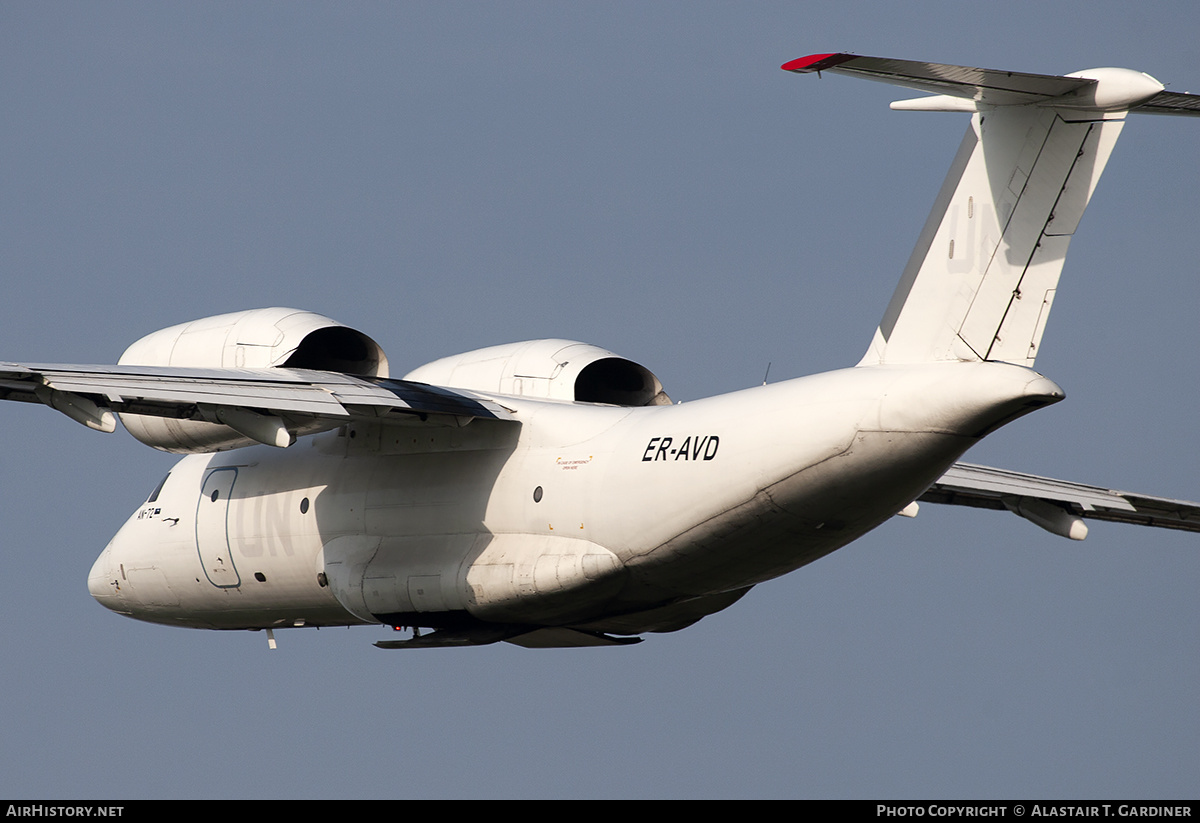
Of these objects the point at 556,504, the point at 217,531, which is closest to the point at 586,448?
the point at 556,504


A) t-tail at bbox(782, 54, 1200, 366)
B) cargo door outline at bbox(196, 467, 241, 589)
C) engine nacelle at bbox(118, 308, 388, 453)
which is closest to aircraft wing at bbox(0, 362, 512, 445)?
engine nacelle at bbox(118, 308, 388, 453)

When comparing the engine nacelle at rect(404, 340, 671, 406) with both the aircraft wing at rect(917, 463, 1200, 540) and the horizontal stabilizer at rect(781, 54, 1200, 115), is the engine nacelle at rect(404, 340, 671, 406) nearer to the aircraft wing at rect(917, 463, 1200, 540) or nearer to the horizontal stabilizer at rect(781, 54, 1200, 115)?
the aircraft wing at rect(917, 463, 1200, 540)

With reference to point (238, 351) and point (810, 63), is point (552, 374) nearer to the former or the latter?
point (238, 351)

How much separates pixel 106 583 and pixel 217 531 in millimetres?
2110

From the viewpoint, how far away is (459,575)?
13.4 m

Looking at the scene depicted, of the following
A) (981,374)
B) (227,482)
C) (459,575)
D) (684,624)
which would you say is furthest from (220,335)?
(981,374)

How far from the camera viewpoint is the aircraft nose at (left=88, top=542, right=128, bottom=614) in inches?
664

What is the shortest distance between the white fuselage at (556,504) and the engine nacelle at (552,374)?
1.68 feet

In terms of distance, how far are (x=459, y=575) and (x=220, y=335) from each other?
316 centimetres

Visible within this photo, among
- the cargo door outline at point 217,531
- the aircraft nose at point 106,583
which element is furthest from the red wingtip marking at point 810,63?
the aircraft nose at point 106,583

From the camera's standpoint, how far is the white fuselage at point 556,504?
36.5 ft

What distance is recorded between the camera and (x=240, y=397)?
12.5 meters

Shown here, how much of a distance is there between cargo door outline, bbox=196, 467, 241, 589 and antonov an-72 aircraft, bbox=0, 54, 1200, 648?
0.03m

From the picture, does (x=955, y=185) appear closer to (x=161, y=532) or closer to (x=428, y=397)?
(x=428, y=397)
